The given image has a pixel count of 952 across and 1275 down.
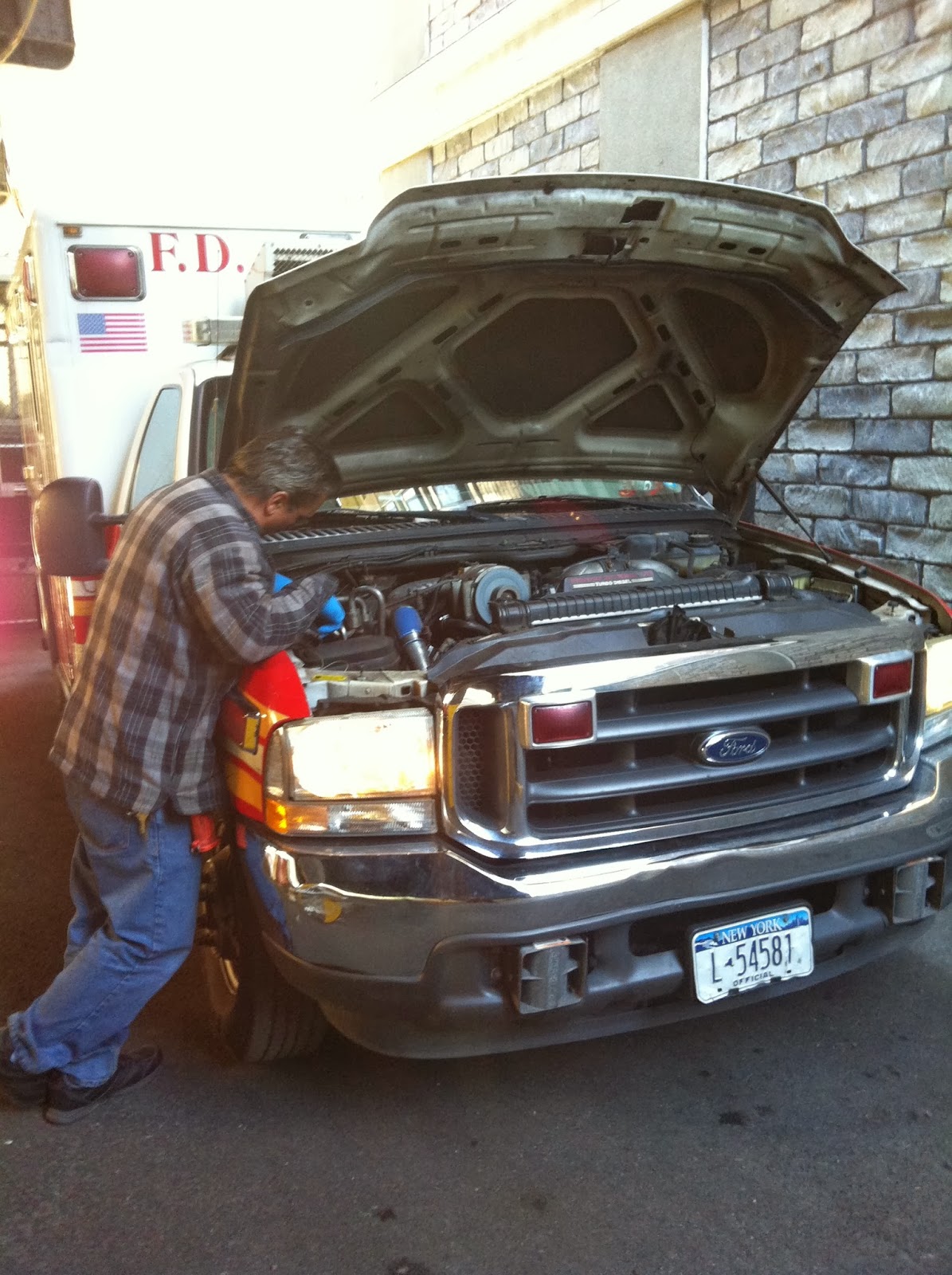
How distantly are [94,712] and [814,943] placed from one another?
1923 millimetres

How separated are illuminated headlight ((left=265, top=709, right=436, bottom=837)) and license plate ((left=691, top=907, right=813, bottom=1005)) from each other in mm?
744

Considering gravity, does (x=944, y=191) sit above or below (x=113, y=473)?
above

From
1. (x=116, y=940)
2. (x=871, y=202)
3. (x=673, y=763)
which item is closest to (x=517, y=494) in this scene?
(x=673, y=763)

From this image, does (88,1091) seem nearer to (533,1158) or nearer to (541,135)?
(533,1158)

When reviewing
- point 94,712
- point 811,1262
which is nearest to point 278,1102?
point 94,712

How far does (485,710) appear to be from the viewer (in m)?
2.47

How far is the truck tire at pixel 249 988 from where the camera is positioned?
2.83m

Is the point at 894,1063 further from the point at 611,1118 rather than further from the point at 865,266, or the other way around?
the point at 865,266

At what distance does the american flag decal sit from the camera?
5.31 meters

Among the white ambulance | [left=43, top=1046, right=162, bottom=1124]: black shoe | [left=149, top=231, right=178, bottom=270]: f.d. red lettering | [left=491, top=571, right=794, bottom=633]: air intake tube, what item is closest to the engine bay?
[left=491, top=571, right=794, bottom=633]: air intake tube

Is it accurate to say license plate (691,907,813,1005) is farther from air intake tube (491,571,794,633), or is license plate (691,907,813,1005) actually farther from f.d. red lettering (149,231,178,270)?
f.d. red lettering (149,231,178,270)

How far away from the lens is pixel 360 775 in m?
2.47

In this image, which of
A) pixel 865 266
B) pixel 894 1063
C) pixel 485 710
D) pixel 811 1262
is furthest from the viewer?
pixel 865 266

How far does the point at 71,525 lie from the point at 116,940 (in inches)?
49.7
